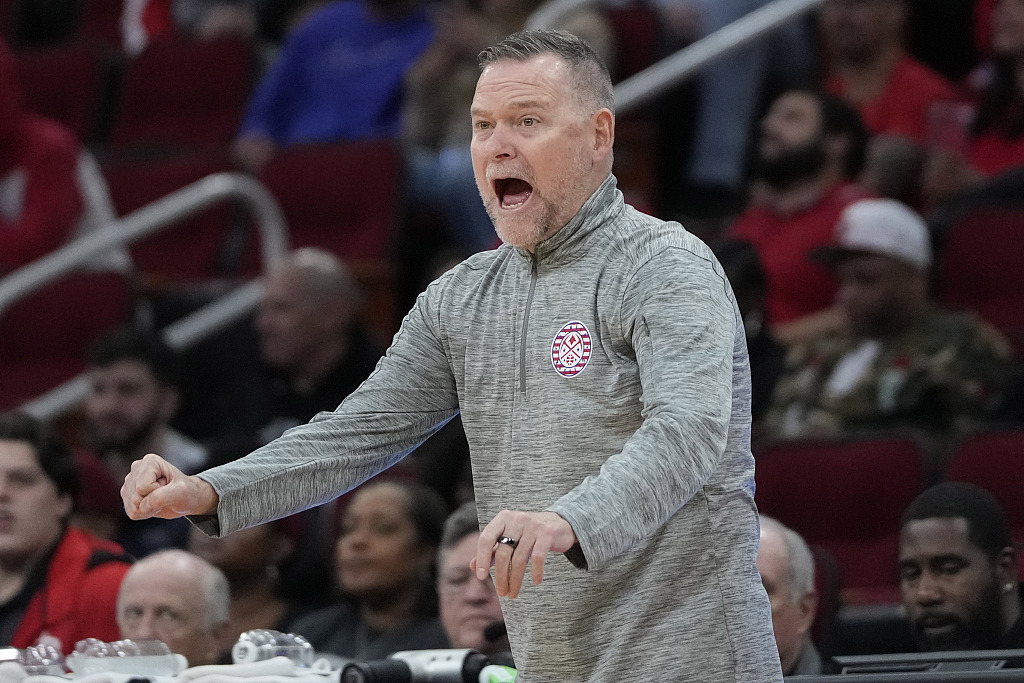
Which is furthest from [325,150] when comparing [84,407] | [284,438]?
[284,438]

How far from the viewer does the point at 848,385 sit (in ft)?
15.5

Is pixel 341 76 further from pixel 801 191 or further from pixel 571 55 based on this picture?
pixel 571 55

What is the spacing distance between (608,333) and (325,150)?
4.57m

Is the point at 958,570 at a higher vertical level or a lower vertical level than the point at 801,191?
lower

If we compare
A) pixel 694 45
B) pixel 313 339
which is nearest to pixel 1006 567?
pixel 313 339

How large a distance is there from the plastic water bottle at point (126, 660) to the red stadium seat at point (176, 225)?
401 cm

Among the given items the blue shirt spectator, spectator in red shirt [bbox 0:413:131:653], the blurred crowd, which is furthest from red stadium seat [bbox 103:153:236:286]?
spectator in red shirt [bbox 0:413:131:653]

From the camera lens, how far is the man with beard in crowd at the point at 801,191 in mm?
5262

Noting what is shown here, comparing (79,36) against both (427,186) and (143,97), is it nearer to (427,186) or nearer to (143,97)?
(143,97)

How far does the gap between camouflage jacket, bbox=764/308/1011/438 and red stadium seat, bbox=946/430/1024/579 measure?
42 cm

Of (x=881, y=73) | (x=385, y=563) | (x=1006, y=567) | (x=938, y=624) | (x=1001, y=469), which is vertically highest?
(x=881, y=73)

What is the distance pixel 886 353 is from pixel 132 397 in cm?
240

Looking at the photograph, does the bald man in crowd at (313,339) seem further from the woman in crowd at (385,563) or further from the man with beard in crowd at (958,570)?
the man with beard in crowd at (958,570)

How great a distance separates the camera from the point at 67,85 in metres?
7.66
